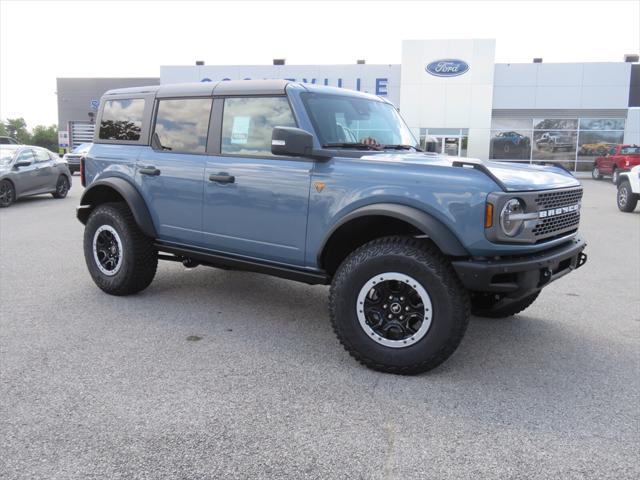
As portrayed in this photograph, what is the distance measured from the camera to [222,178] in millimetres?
4574

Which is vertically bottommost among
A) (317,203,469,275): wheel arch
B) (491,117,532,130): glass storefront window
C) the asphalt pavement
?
the asphalt pavement

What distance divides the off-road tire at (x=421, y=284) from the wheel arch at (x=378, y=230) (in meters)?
0.15

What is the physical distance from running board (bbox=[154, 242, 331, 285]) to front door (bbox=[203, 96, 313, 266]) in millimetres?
64

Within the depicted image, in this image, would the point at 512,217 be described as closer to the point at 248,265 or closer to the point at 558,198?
the point at 558,198

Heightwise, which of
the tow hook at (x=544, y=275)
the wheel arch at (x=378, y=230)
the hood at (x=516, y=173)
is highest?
the hood at (x=516, y=173)

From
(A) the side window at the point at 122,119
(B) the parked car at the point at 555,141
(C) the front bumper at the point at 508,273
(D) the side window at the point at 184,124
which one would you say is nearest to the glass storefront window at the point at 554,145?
(B) the parked car at the point at 555,141

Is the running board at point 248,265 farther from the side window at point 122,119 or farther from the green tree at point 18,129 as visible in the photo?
the green tree at point 18,129

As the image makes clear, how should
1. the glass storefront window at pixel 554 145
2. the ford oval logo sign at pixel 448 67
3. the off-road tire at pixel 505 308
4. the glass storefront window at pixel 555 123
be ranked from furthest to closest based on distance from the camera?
the glass storefront window at pixel 554 145
the glass storefront window at pixel 555 123
the ford oval logo sign at pixel 448 67
the off-road tire at pixel 505 308

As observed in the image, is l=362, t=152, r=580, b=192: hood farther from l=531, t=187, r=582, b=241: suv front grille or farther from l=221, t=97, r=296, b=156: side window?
l=221, t=97, r=296, b=156: side window

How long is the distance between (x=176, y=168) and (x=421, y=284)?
251cm

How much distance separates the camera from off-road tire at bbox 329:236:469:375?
3584mm

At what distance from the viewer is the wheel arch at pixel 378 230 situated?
3.54 meters

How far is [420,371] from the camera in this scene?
3.74 m

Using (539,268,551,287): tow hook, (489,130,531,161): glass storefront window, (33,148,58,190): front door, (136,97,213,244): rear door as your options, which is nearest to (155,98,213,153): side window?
(136,97,213,244): rear door
